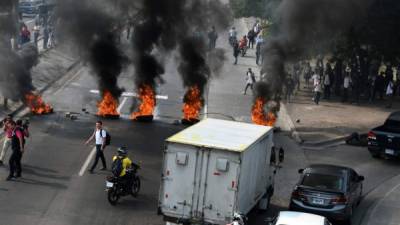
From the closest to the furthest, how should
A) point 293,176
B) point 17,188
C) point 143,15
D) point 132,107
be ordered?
point 17,188, point 293,176, point 132,107, point 143,15

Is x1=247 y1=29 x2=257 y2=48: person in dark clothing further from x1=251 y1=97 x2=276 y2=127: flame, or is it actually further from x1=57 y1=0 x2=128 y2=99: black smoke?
x1=251 y1=97 x2=276 y2=127: flame

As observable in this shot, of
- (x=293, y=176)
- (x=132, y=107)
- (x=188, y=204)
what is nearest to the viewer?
(x=188, y=204)

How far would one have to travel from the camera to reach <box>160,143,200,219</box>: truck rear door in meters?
Result: 15.1

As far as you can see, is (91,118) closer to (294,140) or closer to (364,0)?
(294,140)

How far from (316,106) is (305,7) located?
605 cm

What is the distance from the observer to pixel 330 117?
1171 inches

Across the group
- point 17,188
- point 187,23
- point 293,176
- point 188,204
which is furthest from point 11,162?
point 187,23

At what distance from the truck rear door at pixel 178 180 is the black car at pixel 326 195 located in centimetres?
319

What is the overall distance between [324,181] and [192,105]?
1086 centimetres

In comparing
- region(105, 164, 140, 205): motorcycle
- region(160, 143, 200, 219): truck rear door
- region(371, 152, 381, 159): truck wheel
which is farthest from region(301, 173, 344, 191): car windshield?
region(371, 152, 381, 159): truck wheel

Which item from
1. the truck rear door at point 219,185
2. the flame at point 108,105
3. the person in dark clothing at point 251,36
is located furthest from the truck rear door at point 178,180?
the person in dark clothing at point 251,36

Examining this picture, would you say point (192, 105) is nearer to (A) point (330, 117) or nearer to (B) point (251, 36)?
(A) point (330, 117)

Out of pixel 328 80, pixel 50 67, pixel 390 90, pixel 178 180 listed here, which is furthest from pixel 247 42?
pixel 178 180

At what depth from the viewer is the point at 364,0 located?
1125 inches
